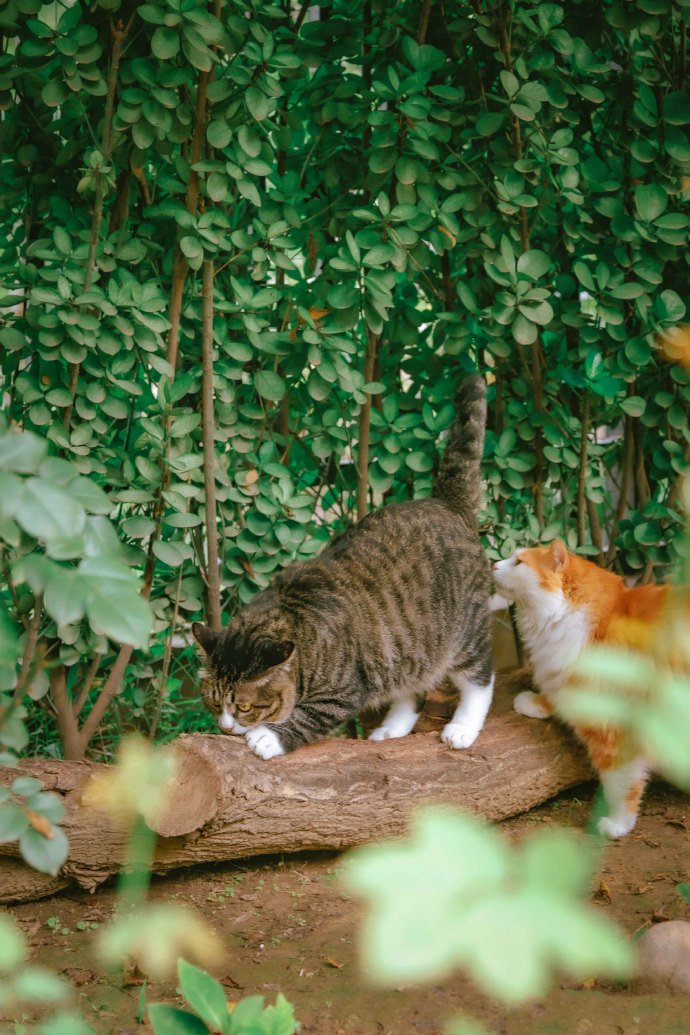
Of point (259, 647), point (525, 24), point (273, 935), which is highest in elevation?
point (525, 24)

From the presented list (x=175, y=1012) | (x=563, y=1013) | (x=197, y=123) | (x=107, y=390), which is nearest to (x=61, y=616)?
(x=175, y=1012)

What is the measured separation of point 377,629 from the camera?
10.1ft

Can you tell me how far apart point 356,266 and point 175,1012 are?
223 centimetres

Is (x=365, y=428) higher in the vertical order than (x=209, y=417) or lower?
lower

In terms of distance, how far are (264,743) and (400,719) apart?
74 centimetres

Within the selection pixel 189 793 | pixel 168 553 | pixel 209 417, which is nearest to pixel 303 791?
pixel 189 793

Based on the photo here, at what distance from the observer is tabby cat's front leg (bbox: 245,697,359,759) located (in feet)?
8.98

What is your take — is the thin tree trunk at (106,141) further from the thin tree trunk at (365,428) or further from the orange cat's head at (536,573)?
the orange cat's head at (536,573)

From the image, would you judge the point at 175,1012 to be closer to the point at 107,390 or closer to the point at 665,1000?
the point at 665,1000

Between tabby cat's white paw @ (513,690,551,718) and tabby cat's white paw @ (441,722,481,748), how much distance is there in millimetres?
233

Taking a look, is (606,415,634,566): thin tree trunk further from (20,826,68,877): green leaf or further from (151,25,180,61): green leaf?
(20,826,68,877): green leaf

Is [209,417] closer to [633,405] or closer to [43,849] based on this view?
[633,405]

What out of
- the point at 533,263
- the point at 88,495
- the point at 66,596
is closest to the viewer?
the point at 66,596

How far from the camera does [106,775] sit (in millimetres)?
2510
